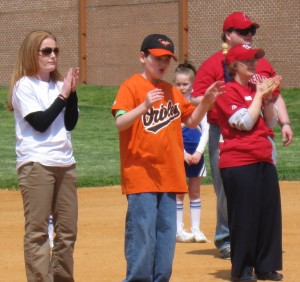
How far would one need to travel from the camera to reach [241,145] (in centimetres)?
720

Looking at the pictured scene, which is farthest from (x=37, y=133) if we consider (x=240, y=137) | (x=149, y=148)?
(x=240, y=137)

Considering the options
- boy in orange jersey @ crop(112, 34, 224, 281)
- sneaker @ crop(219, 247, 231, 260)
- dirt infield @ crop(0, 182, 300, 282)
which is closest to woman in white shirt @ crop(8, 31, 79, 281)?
boy in orange jersey @ crop(112, 34, 224, 281)

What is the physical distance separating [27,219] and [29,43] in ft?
4.00

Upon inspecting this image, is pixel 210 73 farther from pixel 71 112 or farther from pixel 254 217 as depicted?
pixel 71 112

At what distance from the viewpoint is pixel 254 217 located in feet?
23.7

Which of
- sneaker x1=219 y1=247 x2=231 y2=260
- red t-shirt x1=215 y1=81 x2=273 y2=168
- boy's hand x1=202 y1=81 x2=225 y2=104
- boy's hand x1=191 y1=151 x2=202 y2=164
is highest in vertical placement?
boy's hand x1=202 y1=81 x2=225 y2=104

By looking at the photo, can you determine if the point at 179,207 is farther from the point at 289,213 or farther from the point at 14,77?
the point at 14,77

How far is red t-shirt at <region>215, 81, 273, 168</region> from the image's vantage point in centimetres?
720

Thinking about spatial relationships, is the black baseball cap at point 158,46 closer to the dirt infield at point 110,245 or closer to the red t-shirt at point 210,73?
the red t-shirt at point 210,73

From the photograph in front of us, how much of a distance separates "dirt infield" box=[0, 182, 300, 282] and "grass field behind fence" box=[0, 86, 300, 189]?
7.40ft

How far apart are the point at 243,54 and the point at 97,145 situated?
14.4 meters

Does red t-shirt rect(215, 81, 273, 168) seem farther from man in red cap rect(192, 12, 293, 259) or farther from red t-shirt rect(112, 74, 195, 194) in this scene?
red t-shirt rect(112, 74, 195, 194)

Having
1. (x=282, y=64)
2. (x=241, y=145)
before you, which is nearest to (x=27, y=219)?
(x=241, y=145)

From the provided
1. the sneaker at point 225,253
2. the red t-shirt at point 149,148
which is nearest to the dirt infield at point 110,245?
the sneaker at point 225,253
